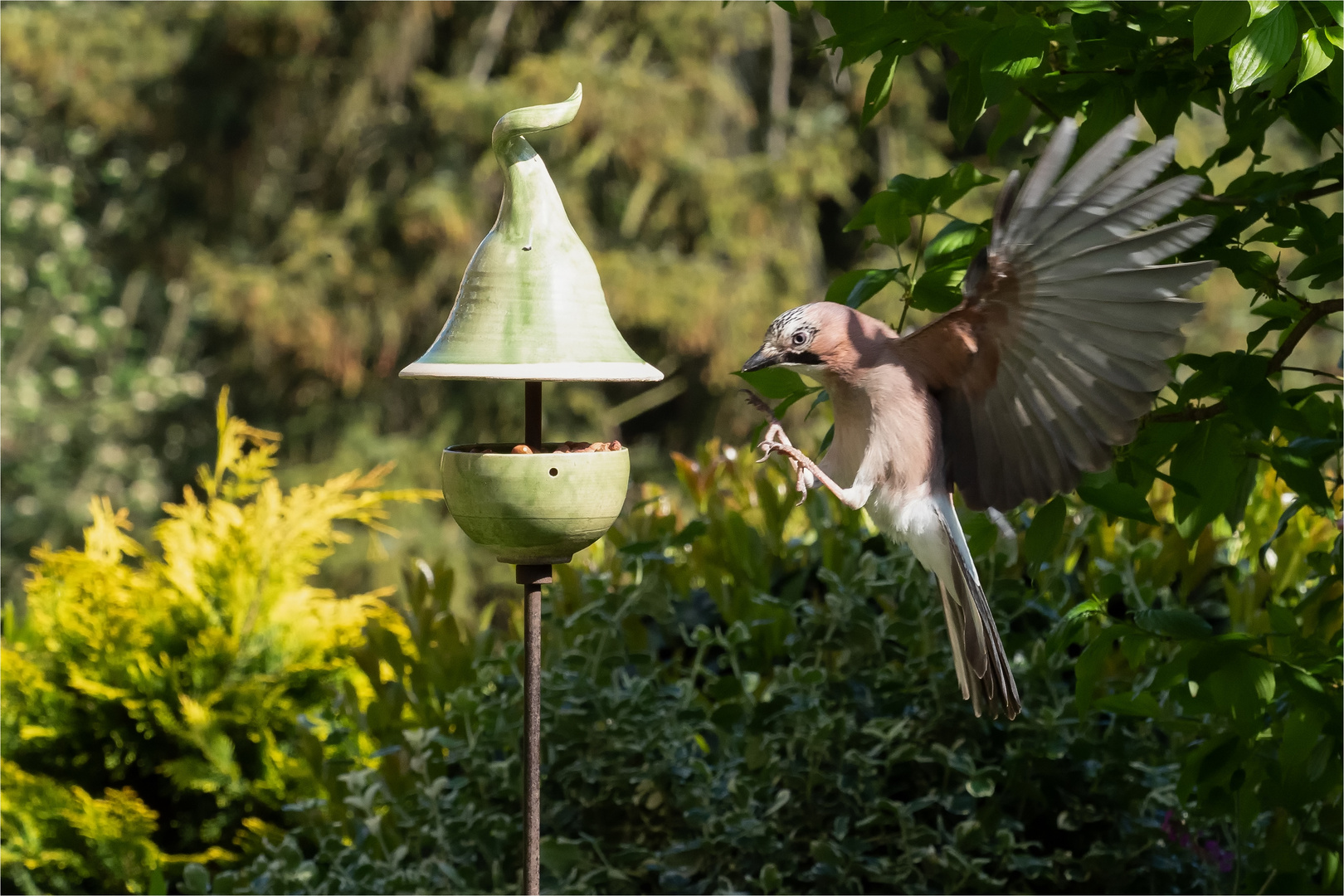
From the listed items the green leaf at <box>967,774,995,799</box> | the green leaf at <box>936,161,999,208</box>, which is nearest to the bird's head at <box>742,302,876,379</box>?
the green leaf at <box>936,161,999,208</box>

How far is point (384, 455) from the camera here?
28.9 feet

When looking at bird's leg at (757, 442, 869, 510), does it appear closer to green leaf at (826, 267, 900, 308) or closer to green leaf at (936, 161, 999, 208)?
green leaf at (826, 267, 900, 308)

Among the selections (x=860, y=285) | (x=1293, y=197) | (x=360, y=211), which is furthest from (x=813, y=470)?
(x=360, y=211)

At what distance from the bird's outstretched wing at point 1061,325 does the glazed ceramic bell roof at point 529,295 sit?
38cm

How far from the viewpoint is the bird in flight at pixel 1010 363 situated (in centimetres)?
107

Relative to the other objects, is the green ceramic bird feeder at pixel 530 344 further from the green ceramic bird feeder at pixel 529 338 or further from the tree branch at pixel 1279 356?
the tree branch at pixel 1279 356

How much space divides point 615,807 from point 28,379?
348 inches

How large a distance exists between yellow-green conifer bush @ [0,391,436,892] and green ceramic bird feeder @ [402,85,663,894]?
5.42 feet

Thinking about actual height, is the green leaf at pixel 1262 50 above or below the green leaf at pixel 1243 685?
above

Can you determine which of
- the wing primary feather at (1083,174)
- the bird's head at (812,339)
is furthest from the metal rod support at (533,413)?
the wing primary feather at (1083,174)

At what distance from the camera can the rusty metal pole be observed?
1619mm

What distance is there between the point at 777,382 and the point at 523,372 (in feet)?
1.38

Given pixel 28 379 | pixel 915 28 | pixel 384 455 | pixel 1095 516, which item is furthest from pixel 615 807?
pixel 28 379

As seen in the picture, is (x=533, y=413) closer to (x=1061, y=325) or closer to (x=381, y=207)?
(x=1061, y=325)
